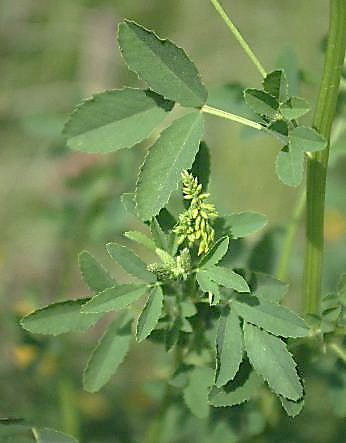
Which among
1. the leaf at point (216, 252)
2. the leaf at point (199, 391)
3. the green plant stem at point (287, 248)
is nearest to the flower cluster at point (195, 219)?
the leaf at point (216, 252)

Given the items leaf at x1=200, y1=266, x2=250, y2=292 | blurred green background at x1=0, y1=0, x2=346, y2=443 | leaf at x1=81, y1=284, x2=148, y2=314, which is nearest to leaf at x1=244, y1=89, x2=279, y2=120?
leaf at x1=200, y1=266, x2=250, y2=292

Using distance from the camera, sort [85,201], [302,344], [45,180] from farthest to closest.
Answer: [45,180]
[85,201]
[302,344]

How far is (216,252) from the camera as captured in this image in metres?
1.30

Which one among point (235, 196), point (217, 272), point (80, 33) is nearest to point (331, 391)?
point (217, 272)

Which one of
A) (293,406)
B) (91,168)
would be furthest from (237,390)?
(91,168)

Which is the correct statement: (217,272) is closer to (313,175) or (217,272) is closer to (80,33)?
(313,175)

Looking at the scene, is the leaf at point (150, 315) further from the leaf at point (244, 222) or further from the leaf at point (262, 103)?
the leaf at point (262, 103)

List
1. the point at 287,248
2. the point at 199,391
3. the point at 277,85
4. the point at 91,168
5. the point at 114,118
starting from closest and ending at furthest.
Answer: the point at 277,85, the point at 114,118, the point at 199,391, the point at 287,248, the point at 91,168

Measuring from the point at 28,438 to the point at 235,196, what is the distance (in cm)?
230

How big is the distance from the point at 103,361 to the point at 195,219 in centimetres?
37

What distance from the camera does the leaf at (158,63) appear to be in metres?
1.29

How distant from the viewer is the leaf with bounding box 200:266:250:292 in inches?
49.6

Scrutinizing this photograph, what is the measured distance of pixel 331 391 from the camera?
5.47ft

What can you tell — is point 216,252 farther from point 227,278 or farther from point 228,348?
point 228,348
